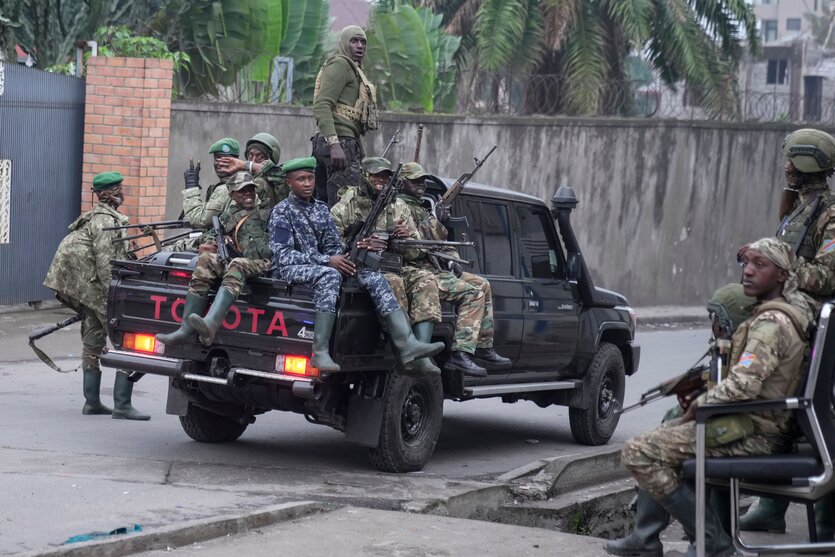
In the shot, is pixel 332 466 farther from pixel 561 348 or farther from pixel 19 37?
pixel 19 37

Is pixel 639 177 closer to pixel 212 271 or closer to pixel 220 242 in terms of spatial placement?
pixel 220 242

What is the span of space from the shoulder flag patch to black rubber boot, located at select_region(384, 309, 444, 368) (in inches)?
96.4

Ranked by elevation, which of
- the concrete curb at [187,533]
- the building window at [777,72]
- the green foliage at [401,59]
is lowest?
the concrete curb at [187,533]

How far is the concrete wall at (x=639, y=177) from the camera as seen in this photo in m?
18.7

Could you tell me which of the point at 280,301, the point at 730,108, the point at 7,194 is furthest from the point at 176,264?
the point at 730,108

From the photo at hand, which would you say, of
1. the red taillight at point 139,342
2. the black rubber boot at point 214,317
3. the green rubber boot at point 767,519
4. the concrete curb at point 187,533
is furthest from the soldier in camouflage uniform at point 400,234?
the green rubber boot at point 767,519

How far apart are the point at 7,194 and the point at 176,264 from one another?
248 inches

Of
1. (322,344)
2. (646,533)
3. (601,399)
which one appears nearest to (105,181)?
(322,344)

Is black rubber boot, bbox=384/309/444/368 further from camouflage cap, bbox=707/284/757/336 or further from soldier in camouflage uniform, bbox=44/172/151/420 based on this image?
soldier in camouflage uniform, bbox=44/172/151/420

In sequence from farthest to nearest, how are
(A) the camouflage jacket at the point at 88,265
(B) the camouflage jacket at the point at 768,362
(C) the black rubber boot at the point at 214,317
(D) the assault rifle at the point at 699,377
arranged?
(A) the camouflage jacket at the point at 88,265
(C) the black rubber boot at the point at 214,317
(D) the assault rifle at the point at 699,377
(B) the camouflage jacket at the point at 768,362

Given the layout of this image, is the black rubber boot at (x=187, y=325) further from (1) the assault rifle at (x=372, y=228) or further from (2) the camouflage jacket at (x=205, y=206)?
(2) the camouflage jacket at (x=205, y=206)

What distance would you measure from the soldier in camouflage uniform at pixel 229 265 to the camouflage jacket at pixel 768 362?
3.28 m

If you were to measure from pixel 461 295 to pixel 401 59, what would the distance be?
470 inches

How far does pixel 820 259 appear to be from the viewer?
7.16 meters
